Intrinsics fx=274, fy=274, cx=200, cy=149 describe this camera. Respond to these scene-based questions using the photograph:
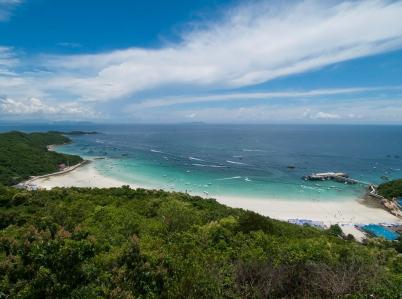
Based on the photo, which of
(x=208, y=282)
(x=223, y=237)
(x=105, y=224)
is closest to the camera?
(x=208, y=282)

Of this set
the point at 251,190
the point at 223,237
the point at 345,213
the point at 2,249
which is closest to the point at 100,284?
the point at 2,249

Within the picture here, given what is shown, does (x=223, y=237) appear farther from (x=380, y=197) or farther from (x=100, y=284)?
(x=380, y=197)

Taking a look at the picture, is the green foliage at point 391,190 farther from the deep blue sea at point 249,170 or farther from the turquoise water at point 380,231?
the turquoise water at point 380,231

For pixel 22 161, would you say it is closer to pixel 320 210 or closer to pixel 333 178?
pixel 320 210

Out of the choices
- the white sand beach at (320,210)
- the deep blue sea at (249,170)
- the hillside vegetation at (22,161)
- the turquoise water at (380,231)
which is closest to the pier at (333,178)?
the deep blue sea at (249,170)

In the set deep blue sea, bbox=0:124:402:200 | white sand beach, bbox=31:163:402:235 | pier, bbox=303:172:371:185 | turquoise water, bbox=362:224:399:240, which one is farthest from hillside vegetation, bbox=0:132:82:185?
turquoise water, bbox=362:224:399:240
